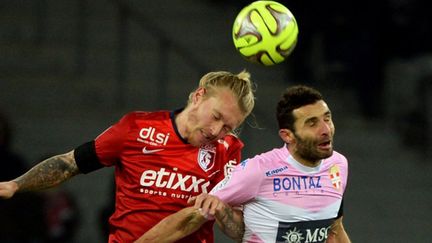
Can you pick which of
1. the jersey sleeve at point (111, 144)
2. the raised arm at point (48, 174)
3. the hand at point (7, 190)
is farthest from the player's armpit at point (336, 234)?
the hand at point (7, 190)

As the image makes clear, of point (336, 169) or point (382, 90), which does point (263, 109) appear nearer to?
point (382, 90)

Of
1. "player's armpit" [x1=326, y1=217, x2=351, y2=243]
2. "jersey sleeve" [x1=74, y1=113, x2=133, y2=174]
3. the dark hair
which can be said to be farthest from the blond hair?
"player's armpit" [x1=326, y1=217, x2=351, y2=243]

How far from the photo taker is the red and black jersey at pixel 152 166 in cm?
476

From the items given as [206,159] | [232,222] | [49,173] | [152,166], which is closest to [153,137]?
[152,166]

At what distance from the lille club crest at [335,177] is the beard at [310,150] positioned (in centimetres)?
18

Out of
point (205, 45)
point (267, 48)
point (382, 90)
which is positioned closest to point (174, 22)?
point (205, 45)

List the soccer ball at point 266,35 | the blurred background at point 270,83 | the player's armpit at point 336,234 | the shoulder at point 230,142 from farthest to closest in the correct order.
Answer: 1. the blurred background at point 270,83
2. the soccer ball at point 266,35
3. the shoulder at point 230,142
4. the player's armpit at point 336,234

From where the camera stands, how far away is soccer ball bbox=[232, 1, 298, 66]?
5.10 m

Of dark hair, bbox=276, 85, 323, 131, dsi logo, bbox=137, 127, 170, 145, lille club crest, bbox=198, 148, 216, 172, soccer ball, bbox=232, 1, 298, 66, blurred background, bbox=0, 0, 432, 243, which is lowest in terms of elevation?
blurred background, bbox=0, 0, 432, 243

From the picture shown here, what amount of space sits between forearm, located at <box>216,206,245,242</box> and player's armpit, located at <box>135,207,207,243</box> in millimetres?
82

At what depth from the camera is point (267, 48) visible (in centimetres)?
510

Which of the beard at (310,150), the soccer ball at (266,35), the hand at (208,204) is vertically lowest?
the hand at (208,204)

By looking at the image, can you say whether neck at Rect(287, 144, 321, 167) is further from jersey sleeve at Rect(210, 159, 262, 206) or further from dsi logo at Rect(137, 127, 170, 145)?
dsi logo at Rect(137, 127, 170, 145)

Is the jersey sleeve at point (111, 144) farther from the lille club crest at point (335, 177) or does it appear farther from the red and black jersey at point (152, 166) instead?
the lille club crest at point (335, 177)
